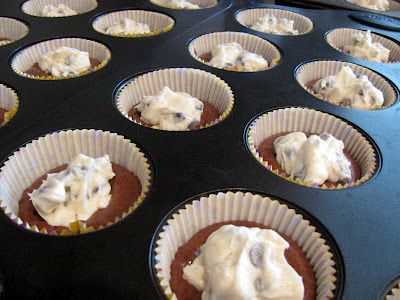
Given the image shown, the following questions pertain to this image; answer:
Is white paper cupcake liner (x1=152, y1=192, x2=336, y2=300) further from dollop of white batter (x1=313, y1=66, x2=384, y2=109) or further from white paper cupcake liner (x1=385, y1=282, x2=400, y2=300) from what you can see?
dollop of white batter (x1=313, y1=66, x2=384, y2=109)

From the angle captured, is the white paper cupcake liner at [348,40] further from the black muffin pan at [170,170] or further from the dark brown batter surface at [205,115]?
the dark brown batter surface at [205,115]

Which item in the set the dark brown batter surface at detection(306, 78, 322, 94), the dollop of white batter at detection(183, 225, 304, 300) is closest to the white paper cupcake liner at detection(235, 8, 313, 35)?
the dark brown batter surface at detection(306, 78, 322, 94)

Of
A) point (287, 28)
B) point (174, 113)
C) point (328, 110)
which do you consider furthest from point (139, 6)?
point (328, 110)

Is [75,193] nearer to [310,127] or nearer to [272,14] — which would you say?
[310,127]

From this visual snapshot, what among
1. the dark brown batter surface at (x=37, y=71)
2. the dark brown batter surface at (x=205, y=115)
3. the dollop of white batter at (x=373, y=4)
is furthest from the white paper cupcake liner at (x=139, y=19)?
the dollop of white batter at (x=373, y=4)

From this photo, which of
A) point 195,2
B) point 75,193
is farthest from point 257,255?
point 195,2

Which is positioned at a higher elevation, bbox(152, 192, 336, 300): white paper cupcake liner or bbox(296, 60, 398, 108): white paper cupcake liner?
bbox(296, 60, 398, 108): white paper cupcake liner

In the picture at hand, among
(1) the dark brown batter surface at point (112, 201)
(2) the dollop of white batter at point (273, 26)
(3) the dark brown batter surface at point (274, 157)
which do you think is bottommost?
(1) the dark brown batter surface at point (112, 201)
